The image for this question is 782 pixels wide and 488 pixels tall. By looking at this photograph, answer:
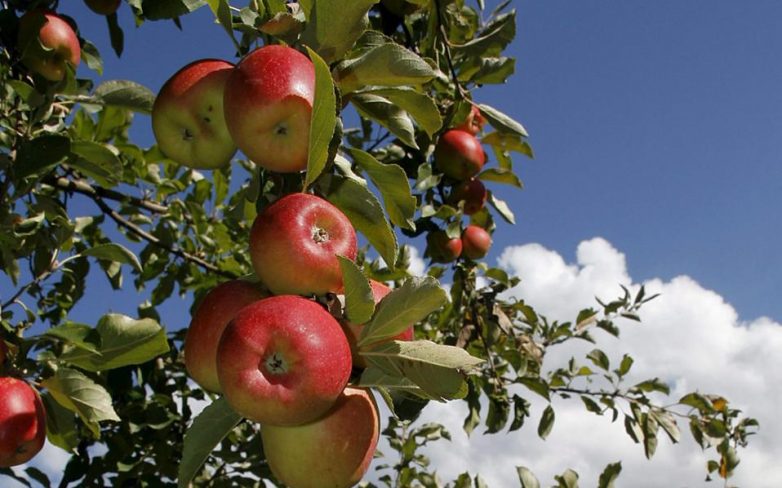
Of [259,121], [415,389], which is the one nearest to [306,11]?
[259,121]

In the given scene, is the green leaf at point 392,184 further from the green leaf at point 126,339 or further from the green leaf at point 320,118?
the green leaf at point 126,339

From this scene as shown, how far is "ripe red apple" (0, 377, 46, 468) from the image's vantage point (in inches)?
60.7

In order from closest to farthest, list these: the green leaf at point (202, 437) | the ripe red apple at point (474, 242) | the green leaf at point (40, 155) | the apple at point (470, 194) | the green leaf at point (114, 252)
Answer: the green leaf at point (202, 437) → the green leaf at point (40, 155) → the green leaf at point (114, 252) → the apple at point (470, 194) → the ripe red apple at point (474, 242)

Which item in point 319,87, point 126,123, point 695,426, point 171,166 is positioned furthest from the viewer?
point 171,166

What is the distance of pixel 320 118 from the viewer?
3.28ft

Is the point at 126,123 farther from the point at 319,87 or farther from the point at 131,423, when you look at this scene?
the point at 319,87

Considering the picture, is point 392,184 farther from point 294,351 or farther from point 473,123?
point 473,123

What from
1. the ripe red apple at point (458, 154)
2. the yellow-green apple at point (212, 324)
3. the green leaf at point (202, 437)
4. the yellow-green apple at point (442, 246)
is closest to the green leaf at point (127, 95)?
the yellow-green apple at point (212, 324)

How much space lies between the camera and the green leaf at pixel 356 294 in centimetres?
93

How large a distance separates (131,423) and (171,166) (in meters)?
1.30

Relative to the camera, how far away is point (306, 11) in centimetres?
117

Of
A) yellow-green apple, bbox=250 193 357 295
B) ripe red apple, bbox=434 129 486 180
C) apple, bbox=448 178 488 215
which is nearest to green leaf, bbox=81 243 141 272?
yellow-green apple, bbox=250 193 357 295

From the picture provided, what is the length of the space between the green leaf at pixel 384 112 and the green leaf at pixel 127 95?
0.70 m

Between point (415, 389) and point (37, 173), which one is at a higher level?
point (415, 389)
